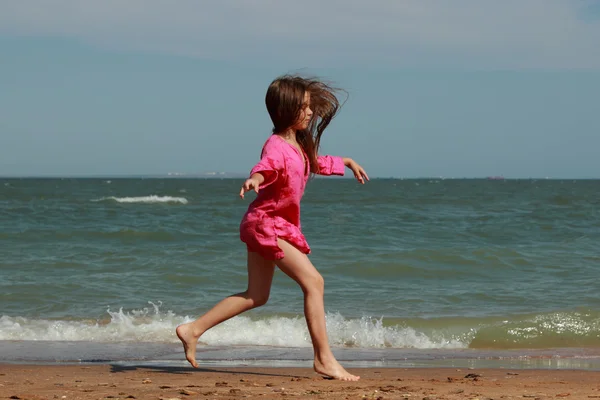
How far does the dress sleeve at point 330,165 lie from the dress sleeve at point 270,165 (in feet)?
1.08

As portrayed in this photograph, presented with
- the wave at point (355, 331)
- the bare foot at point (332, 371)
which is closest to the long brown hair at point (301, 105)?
the bare foot at point (332, 371)

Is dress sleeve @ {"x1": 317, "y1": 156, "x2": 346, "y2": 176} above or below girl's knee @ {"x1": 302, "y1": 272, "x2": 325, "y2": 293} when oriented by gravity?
above

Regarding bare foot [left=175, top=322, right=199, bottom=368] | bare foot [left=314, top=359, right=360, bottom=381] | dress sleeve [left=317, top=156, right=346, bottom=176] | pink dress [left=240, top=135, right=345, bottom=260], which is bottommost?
bare foot [left=314, top=359, right=360, bottom=381]

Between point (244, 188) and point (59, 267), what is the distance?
307 inches

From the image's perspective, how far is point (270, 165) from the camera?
4281 mm

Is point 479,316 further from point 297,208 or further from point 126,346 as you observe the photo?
point 297,208

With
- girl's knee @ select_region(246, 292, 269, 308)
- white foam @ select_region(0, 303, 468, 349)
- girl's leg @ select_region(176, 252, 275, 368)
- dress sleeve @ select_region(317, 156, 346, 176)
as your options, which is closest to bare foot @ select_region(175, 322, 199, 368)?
girl's leg @ select_region(176, 252, 275, 368)

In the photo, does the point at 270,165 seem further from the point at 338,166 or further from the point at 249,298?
the point at 249,298

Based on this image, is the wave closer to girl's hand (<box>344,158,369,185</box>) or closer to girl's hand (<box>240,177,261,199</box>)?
girl's hand (<box>344,158,369,185</box>)

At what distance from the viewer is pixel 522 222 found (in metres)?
21.1

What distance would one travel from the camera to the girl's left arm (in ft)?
15.1

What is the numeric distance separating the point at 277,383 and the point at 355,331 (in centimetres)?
284

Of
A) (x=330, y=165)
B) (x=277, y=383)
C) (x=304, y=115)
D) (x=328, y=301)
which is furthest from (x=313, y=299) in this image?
(x=328, y=301)

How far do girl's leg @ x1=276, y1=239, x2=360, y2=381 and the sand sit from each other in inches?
3.5
